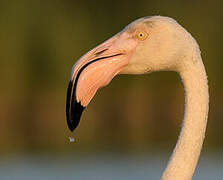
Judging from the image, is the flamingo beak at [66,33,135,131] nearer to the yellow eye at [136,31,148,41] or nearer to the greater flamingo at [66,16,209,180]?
the greater flamingo at [66,16,209,180]

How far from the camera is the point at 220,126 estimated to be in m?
10.5

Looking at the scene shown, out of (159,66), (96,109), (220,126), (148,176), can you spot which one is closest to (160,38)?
(159,66)

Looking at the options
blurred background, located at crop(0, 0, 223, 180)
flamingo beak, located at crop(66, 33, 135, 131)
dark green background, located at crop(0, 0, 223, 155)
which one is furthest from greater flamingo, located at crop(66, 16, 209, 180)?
dark green background, located at crop(0, 0, 223, 155)

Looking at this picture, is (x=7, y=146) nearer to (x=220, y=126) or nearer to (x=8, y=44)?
(x=8, y=44)

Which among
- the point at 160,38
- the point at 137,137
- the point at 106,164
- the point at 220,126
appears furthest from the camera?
the point at 220,126

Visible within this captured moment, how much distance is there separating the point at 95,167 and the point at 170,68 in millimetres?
5132

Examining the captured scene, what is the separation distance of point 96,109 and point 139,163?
1.61m

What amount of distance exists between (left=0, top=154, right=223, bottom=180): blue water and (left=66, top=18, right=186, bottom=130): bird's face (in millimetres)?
4354

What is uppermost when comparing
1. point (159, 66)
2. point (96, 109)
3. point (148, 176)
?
point (159, 66)

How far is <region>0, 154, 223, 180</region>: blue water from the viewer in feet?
26.1

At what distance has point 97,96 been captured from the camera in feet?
32.6

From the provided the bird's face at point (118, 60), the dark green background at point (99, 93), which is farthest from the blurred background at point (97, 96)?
the bird's face at point (118, 60)

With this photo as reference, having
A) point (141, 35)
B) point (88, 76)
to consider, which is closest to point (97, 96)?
point (141, 35)

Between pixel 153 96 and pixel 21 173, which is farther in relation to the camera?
pixel 153 96
